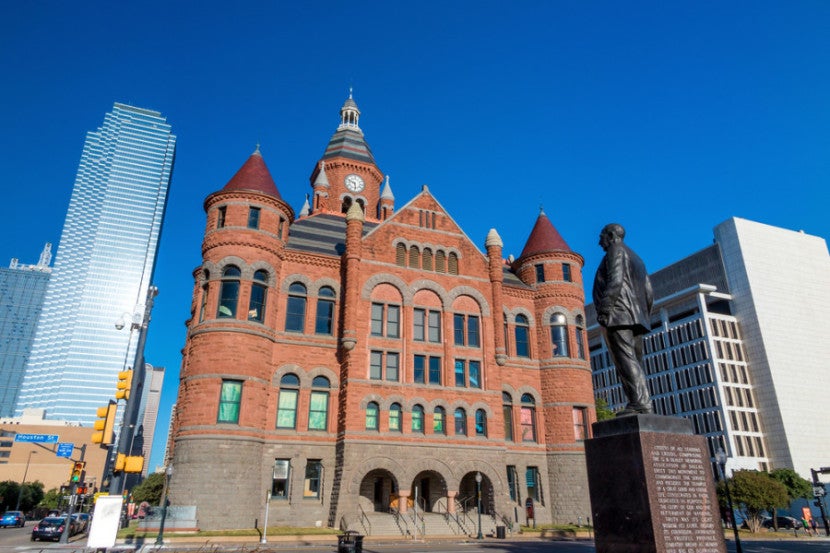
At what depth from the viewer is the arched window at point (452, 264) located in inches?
1536

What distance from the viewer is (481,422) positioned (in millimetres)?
35906

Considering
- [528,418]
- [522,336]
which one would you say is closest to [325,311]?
[522,336]

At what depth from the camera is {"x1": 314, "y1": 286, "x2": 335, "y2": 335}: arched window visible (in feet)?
116

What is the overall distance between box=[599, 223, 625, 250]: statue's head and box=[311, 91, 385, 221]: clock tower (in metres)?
44.4

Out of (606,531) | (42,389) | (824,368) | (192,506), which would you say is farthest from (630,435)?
(42,389)

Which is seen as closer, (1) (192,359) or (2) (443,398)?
(1) (192,359)

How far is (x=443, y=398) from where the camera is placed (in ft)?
116

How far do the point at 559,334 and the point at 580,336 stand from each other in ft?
5.80

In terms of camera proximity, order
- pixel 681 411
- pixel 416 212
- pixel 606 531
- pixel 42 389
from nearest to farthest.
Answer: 1. pixel 606 531
2. pixel 416 212
3. pixel 681 411
4. pixel 42 389

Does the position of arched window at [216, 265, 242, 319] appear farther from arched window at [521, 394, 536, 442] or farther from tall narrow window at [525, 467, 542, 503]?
tall narrow window at [525, 467, 542, 503]

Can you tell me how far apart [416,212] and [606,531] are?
3119cm

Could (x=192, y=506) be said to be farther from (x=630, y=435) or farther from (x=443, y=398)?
(x=630, y=435)

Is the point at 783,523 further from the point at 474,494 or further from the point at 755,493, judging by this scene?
the point at 474,494

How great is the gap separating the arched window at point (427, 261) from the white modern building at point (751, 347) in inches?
2328
